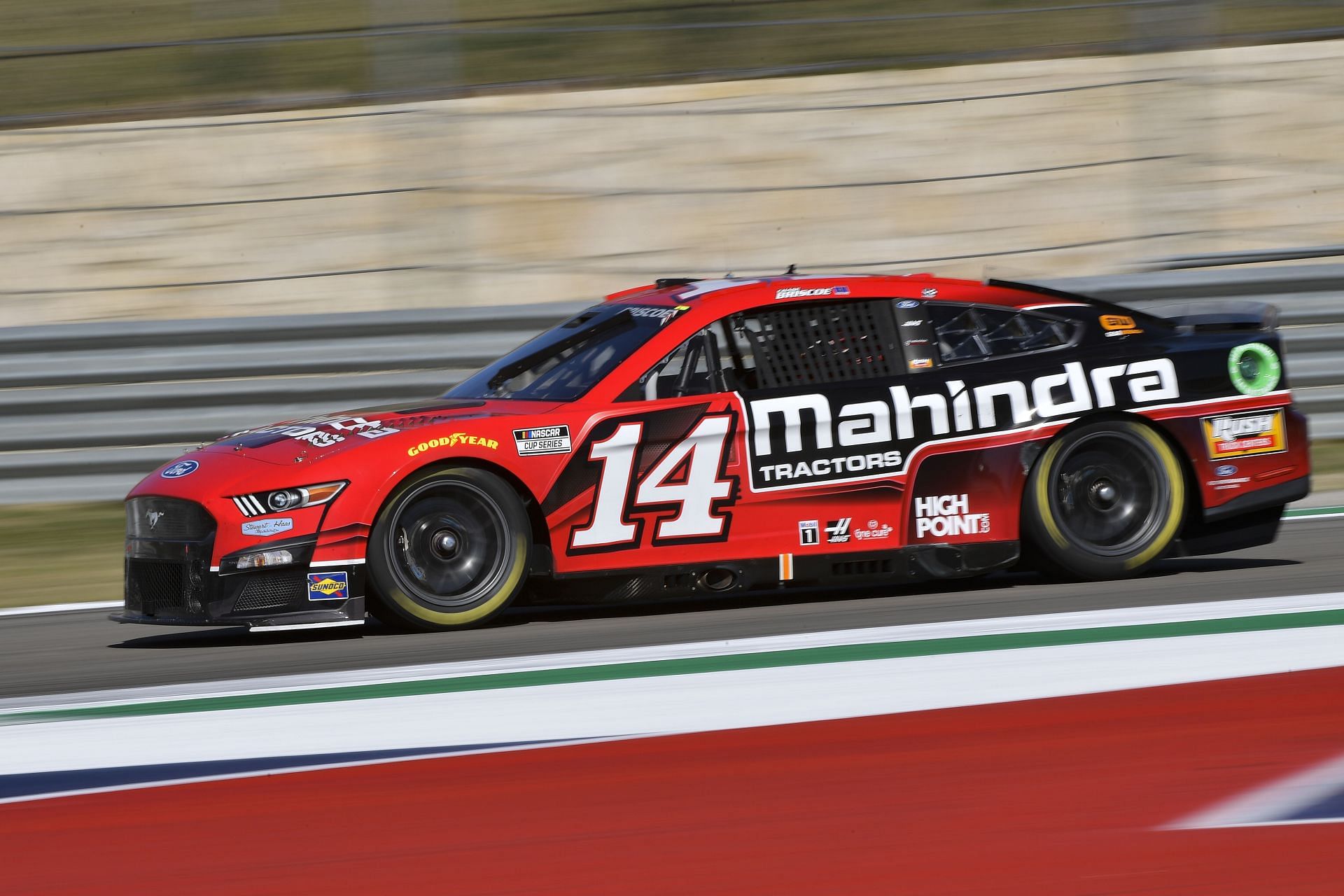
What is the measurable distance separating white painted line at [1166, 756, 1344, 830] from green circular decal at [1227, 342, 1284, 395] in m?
3.19

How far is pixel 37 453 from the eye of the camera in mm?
9961

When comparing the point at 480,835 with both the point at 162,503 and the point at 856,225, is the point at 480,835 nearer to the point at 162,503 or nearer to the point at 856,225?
the point at 162,503

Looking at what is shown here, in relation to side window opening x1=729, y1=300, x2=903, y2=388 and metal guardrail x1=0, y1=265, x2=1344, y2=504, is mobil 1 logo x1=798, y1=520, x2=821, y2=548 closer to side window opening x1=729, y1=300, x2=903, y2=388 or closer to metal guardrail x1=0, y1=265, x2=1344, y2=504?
side window opening x1=729, y1=300, x2=903, y2=388

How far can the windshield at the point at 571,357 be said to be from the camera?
23.0ft

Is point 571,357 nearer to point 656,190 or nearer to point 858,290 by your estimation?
point 858,290

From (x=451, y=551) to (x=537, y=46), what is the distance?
9.10 m

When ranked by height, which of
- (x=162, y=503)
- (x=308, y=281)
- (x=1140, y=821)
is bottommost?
(x=1140, y=821)

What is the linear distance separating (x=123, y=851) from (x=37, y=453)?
629 centimetres

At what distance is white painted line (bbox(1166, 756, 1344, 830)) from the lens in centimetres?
404

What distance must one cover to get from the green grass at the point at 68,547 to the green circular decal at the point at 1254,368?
2725 millimetres

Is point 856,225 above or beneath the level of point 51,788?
above

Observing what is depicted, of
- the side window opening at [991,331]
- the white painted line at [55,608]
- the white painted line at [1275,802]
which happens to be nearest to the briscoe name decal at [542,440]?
the side window opening at [991,331]

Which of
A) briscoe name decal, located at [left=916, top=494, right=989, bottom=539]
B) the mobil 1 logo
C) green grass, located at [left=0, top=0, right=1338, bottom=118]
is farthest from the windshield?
green grass, located at [left=0, top=0, right=1338, bottom=118]

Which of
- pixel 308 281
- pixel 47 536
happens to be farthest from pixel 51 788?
pixel 308 281
